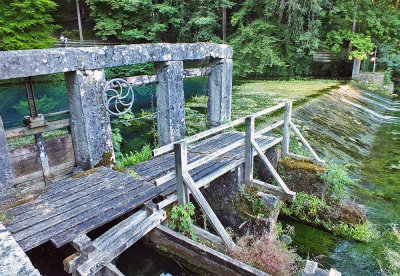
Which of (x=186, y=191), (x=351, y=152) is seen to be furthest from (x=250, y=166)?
(x=351, y=152)

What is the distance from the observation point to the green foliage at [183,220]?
15.4 ft

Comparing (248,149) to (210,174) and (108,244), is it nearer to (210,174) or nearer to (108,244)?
(210,174)

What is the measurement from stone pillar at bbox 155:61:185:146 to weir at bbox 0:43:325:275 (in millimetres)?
26

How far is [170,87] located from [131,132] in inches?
255

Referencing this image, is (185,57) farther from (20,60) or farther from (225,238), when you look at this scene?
(225,238)

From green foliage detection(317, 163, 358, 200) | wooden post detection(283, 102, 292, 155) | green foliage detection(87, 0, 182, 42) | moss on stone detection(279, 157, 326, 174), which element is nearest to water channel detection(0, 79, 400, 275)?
green foliage detection(317, 163, 358, 200)

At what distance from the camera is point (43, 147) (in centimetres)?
611

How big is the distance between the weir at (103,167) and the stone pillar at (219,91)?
312 mm

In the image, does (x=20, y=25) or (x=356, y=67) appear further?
(x=356, y=67)

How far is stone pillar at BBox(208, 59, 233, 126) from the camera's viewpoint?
870cm

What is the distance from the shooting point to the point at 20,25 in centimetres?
2334

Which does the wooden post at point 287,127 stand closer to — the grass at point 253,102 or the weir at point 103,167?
the weir at point 103,167

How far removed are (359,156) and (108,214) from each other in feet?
33.1

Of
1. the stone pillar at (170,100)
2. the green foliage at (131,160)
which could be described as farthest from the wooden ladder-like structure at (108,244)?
the stone pillar at (170,100)
